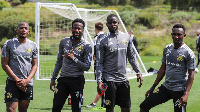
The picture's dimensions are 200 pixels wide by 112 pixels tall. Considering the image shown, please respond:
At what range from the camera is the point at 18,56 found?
320 inches

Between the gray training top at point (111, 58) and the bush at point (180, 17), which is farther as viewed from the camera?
the bush at point (180, 17)

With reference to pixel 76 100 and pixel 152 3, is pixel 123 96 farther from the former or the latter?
pixel 152 3

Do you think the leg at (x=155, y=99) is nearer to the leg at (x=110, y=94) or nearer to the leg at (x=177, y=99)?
the leg at (x=177, y=99)

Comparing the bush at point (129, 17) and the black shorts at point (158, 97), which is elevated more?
the bush at point (129, 17)

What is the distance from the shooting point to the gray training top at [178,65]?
7777mm

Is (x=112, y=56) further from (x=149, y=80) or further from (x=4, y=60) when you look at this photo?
(x=149, y=80)

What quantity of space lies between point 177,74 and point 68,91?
207 cm

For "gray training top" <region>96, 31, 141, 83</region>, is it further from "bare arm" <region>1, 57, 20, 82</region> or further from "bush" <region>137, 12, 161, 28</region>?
"bush" <region>137, 12, 161, 28</region>

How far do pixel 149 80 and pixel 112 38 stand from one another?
34.8ft

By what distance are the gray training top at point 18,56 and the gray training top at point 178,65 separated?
2.61 m

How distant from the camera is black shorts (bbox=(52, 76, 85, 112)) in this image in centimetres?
810

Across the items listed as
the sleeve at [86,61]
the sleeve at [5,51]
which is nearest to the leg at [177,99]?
the sleeve at [86,61]


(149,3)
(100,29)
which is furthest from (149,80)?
(149,3)

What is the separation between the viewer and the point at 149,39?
43719mm
